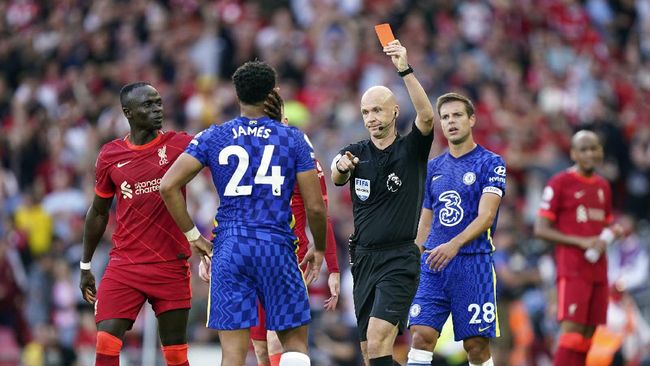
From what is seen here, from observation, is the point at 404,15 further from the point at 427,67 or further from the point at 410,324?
the point at 410,324

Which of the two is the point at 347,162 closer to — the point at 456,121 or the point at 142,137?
the point at 456,121

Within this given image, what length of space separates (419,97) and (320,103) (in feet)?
38.0

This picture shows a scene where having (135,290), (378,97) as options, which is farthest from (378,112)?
(135,290)

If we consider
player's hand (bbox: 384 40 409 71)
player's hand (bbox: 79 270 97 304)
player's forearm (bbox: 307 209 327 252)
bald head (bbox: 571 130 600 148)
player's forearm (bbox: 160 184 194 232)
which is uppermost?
player's hand (bbox: 384 40 409 71)

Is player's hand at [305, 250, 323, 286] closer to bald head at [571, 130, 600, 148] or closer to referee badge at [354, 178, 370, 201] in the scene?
referee badge at [354, 178, 370, 201]

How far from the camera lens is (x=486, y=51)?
24.8 m

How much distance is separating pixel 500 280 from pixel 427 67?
6409mm

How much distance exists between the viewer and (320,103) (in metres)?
22.4

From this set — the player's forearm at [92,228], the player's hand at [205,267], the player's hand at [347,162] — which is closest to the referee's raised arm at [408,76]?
the player's hand at [347,162]

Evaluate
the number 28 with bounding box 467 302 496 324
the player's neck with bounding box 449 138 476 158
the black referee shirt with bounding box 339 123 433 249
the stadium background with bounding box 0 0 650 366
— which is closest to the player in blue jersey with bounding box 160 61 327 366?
the black referee shirt with bounding box 339 123 433 249

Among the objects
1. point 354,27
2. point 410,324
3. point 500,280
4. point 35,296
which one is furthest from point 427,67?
point 410,324

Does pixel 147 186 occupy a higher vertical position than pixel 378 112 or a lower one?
lower

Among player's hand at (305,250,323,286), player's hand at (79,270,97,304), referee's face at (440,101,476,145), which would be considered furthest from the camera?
referee's face at (440,101,476,145)

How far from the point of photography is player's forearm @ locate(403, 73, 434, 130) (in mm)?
10875
